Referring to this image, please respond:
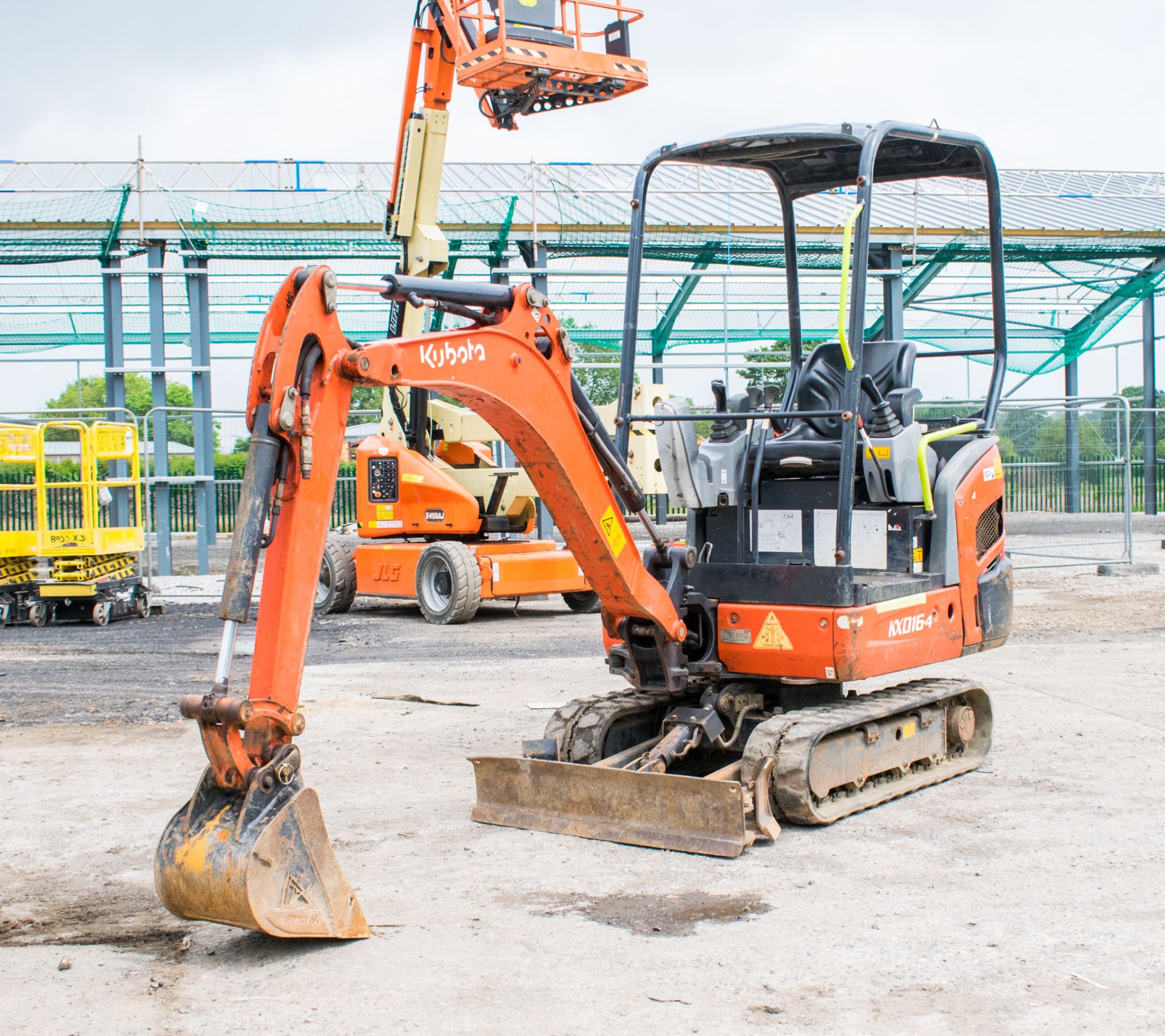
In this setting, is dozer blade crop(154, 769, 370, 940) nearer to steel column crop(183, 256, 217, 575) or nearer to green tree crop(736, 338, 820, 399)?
green tree crop(736, 338, 820, 399)

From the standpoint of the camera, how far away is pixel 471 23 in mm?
14852

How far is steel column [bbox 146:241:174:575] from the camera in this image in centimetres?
1780

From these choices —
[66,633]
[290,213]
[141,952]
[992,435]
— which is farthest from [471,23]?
[141,952]

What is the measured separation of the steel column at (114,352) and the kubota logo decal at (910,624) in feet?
44.8

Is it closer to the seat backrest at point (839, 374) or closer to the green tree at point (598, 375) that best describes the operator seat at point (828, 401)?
the seat backrest at point (839, 374)

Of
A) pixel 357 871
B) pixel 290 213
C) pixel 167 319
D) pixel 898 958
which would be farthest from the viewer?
pixel 167 319

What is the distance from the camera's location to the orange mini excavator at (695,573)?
4.71m

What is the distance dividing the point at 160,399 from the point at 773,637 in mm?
13901

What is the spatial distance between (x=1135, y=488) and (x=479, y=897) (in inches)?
843

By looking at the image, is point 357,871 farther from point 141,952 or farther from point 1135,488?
point 1135,488

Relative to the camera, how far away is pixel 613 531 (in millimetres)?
6219

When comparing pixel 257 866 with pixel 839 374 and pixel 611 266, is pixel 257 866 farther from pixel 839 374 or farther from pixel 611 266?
pixel 611 266

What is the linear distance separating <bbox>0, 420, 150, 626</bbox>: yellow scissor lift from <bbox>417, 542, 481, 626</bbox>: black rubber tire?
3.43 meters

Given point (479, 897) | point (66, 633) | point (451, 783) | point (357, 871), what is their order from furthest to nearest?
point (66, 633) → point (451, 783) → point (357, 871) → point (479, 897)
